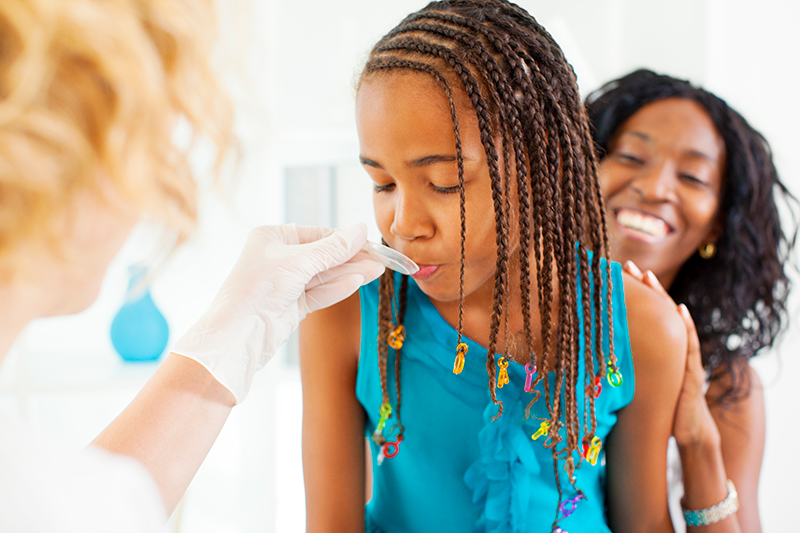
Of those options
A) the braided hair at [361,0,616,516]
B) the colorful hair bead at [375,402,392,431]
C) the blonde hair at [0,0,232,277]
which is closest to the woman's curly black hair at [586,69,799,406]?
the braided hair at [361,0,616,516]

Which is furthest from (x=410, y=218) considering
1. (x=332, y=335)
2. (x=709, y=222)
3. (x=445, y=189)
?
(x=709, y=222)

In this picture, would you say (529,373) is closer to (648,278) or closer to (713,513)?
(648,278)

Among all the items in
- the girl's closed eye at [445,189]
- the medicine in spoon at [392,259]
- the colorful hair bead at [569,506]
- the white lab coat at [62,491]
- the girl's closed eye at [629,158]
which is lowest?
the colorful hair bead at [569,506]

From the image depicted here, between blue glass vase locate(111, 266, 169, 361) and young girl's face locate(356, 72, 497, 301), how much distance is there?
1.18 meters

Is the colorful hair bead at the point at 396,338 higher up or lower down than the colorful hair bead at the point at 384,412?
higher up

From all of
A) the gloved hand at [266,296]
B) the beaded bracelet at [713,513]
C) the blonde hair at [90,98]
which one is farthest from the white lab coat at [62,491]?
the beaded bracelet at [713,513]

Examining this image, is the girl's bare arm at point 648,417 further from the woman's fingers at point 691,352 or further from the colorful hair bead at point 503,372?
the colorful hair bead at point 503,372

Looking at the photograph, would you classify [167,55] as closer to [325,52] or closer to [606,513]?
[606,513]

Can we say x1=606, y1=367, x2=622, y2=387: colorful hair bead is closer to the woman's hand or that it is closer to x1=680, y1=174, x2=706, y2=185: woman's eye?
the woman's hand

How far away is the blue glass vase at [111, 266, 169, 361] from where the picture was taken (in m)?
1.73

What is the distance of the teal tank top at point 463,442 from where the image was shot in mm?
926

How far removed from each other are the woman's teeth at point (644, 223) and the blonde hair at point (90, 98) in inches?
45.1

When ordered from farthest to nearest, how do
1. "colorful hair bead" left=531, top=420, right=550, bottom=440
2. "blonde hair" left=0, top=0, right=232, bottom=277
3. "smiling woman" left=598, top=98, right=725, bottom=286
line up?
"smiling woman" left=598, top=98, right=725, bottom=286 → "colorful hair bead" left=531, top=420, right=550, bottom=440 → "blonde hair" left=0, top=0, right=232, bottom=277

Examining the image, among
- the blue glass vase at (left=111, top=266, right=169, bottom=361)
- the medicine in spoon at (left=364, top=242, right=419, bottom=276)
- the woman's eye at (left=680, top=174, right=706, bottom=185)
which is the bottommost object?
the blue glass vase at (left=111, top=266, right=169, bottom=361)
